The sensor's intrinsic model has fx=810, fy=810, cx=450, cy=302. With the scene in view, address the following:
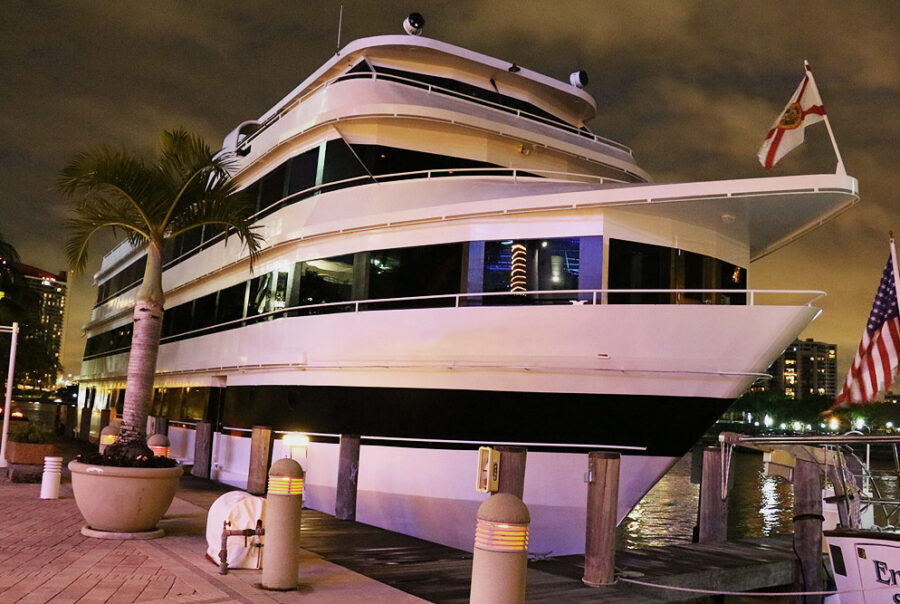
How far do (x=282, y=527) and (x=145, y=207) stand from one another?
5381mm

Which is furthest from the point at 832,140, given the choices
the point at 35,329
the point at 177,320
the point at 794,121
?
the point at 35,329

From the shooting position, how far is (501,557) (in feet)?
15.9

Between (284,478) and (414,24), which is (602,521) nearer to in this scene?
(284,478)

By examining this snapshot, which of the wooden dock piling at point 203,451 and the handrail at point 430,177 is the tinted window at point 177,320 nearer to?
the wooden dock piling at point 203,451

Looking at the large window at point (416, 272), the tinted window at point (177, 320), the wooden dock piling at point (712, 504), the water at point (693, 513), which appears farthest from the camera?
the tinted window at point (177, 320)

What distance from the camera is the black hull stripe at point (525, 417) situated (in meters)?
9.66

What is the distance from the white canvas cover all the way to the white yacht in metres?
3.47

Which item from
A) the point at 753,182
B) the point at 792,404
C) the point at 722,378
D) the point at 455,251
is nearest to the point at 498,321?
the point at 455,251

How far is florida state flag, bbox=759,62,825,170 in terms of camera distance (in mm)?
10430

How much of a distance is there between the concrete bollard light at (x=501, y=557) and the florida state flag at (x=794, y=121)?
7.56 m

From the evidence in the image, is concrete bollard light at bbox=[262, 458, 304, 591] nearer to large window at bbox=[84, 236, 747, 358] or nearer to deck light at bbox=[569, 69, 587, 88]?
large window at bbox=[84, 236, 747, 358]

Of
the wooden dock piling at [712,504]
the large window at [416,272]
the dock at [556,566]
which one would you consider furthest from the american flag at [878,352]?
the large window at [416,272]

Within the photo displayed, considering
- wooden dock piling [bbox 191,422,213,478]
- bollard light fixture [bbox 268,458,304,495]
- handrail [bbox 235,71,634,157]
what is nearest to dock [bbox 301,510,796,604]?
bollard light fixture [bbox 268,458,304,495]

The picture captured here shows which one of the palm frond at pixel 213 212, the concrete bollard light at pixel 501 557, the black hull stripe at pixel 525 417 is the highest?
the palm frond at pixel 213 212
